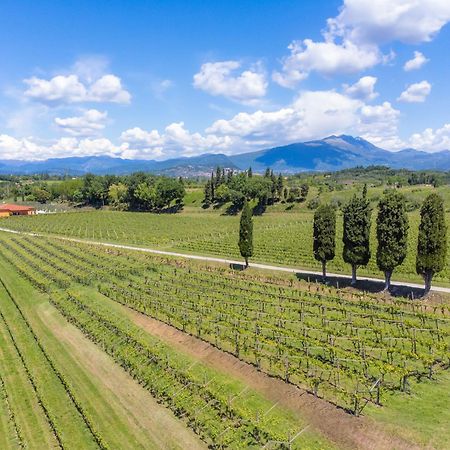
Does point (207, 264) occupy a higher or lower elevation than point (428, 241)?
lower

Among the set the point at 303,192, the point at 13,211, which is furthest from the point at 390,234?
the point at 13,211

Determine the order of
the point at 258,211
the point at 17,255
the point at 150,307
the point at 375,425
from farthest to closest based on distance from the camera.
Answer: the point at 258,211 < the point at 17,255 < the point at 150,307 < the point at 375,425

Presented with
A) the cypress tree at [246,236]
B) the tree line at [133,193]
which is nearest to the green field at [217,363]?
the cypress tree at [246,236]

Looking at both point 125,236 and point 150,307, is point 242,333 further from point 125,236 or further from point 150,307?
point 125,236

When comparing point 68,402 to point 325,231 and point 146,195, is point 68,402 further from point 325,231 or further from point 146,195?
point 146,195

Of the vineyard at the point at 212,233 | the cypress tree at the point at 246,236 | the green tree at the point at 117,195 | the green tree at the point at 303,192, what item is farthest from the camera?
the green tree at the point at 117,195

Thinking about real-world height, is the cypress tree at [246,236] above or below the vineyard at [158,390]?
above

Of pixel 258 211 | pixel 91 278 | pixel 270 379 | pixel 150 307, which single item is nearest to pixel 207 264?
pixel 91 278

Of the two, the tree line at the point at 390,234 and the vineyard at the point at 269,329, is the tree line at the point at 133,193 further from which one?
the tree line at the point at 390,234
